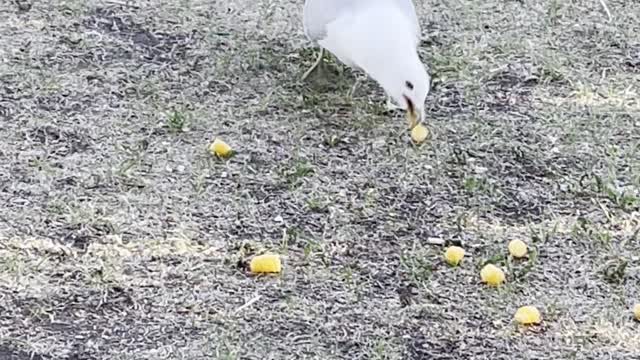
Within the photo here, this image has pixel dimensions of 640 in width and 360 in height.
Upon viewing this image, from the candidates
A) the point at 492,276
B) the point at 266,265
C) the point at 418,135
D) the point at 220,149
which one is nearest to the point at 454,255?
the point at 492,276

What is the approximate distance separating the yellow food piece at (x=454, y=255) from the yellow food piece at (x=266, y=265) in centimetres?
36

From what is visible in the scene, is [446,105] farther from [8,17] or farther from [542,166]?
[8,17]

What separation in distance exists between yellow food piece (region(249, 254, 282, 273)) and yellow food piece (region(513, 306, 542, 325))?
490mm

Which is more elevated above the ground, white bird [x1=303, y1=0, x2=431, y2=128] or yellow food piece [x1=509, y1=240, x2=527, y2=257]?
white bird [x1=303, y1=0, x2=431, y2=128]

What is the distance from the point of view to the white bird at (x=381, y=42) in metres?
2.69

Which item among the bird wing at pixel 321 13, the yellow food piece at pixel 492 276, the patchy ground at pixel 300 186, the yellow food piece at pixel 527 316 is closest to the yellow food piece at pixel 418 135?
the patchy ground at pixel 300 186

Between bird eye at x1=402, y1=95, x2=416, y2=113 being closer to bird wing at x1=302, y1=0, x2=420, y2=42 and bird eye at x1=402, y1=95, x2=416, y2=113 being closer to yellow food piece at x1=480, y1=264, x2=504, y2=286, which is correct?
bird wing at x1=302, y1=0, x2=420, y2=42

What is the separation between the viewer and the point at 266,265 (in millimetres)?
2363

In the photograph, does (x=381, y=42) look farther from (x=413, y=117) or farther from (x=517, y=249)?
(x=517, y=249)

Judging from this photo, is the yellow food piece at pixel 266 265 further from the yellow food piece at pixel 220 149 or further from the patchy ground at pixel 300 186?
the yellow food piece at pixel 220 149

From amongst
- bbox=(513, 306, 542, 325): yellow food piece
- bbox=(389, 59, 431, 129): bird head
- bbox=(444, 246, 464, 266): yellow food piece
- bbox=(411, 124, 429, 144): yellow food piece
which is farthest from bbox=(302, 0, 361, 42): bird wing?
bbox=(513, 306, 542, 325): yellow food piece

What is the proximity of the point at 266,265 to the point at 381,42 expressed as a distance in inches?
25.3

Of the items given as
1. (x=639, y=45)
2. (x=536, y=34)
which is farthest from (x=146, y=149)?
(x=639, y=45)

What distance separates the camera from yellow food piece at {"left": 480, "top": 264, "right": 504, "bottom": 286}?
2.36m
